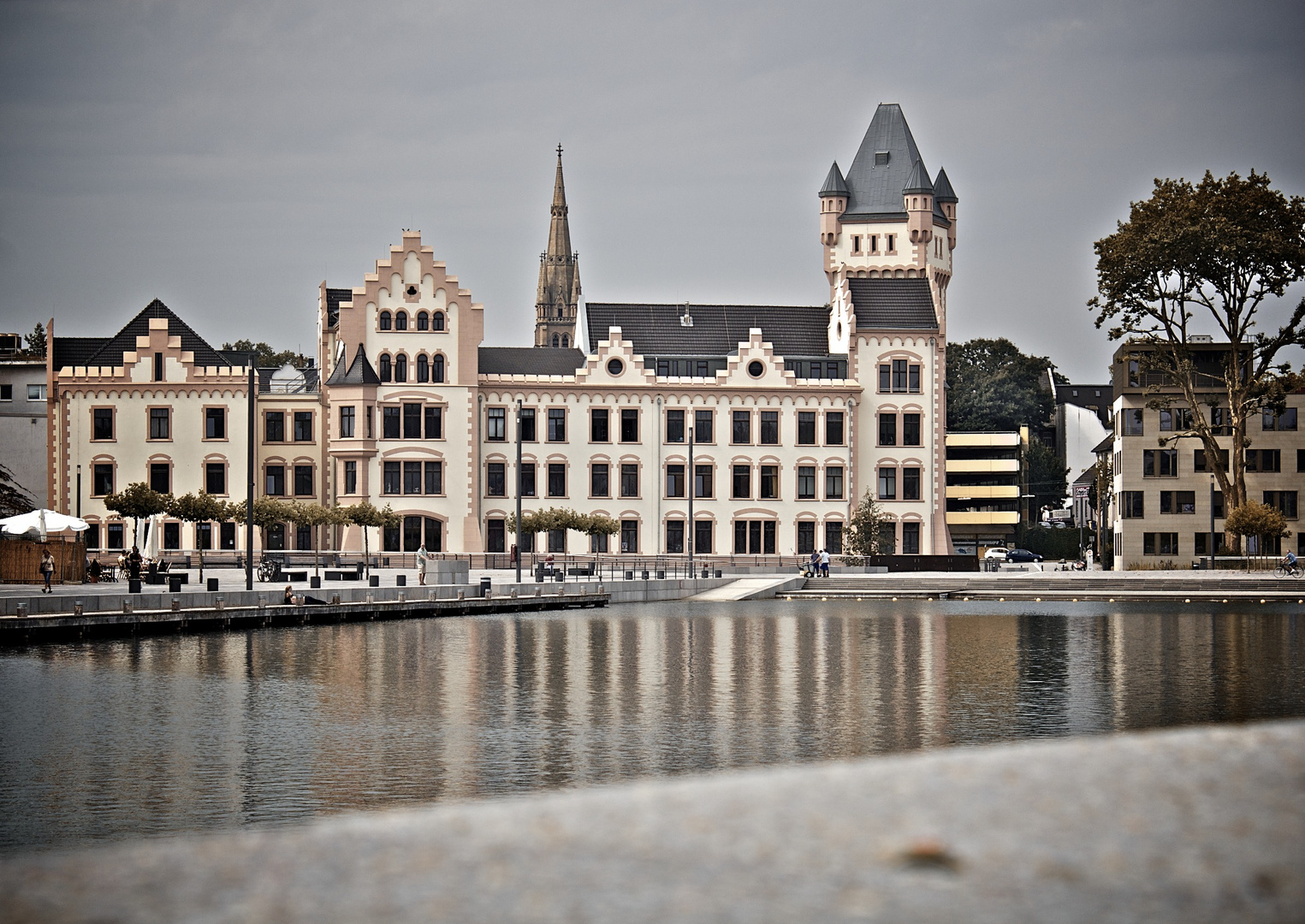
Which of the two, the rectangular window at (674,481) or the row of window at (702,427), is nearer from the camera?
the row of window at (702,427)

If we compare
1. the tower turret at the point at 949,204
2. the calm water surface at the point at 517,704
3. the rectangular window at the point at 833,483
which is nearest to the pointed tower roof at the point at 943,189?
the tower turret at the point at 949,204

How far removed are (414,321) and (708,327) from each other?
18.9 metres

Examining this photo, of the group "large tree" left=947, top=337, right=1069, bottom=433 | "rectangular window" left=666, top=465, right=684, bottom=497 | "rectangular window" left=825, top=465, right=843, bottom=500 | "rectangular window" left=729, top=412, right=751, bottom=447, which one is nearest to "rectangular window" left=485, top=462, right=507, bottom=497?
"rectangular window" left=666, top=465, right=684, bottom=497

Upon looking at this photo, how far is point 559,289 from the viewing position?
178250mm

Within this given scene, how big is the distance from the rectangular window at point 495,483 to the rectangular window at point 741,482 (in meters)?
13.7

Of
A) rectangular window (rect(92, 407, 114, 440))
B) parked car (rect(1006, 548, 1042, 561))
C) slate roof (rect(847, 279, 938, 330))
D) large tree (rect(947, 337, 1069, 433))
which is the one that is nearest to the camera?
rectangular window (rect(92, 407, 114, 440))

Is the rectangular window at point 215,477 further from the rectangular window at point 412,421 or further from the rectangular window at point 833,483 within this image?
the rectangular window at point 833,483

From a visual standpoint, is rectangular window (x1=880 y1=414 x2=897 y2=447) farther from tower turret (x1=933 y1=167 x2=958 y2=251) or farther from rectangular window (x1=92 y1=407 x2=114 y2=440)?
rectangular window (x1=92 y1=407 x2=114 y2=440)

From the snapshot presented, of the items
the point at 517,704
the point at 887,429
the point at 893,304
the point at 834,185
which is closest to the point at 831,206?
the point at 834,185

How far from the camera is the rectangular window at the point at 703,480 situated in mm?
94062

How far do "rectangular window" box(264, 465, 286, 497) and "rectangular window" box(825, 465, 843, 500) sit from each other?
32.6 meters

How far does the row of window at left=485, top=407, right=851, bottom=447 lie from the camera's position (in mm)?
94062

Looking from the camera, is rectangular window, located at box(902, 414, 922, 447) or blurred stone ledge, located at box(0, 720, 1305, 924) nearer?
blurred stone ledge, located at box(0, 720, 1305, 924)

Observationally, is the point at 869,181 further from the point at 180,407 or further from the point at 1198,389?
the point at 180,407
